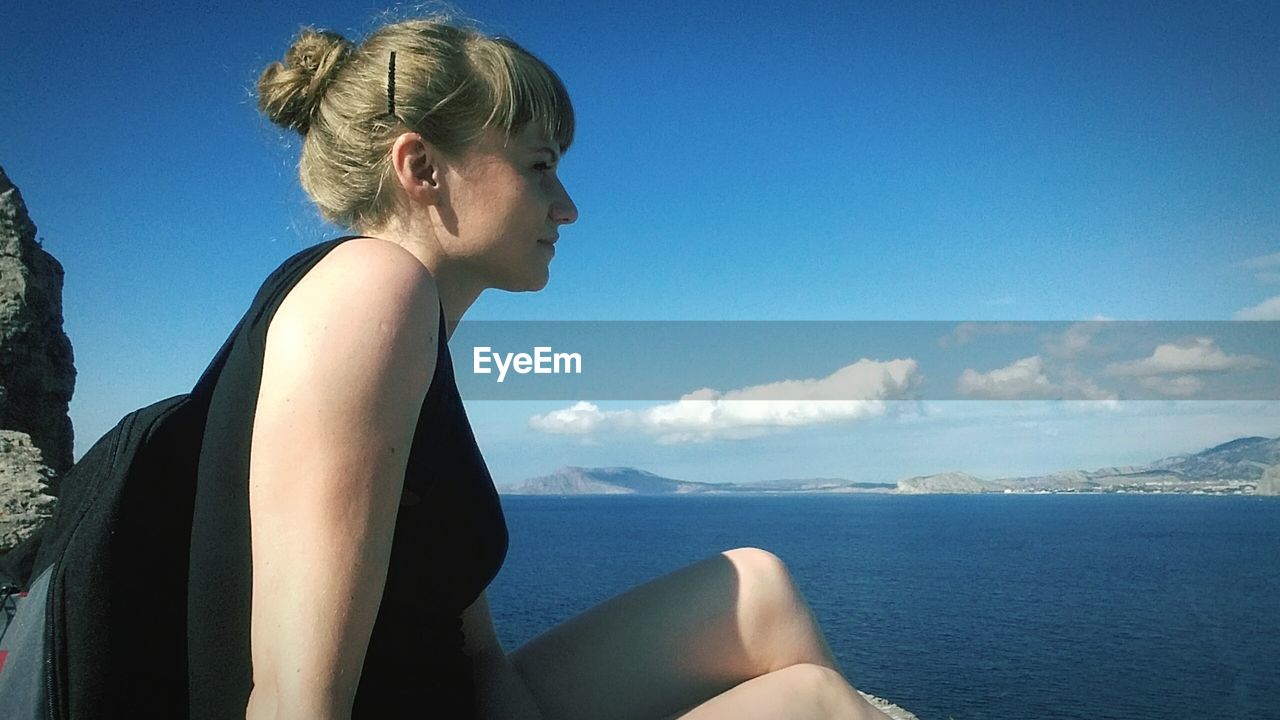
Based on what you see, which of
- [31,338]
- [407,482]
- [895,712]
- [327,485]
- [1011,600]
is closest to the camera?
[327,485]

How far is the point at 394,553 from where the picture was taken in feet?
4.19

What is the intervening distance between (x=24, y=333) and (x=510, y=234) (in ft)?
51.3

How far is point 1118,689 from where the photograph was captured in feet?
180

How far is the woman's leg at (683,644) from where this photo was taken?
169cm

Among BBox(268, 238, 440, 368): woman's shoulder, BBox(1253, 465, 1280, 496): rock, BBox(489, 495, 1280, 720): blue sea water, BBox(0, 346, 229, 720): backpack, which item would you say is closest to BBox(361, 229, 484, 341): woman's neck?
BBox(268, 238, 440, 368): woman's shoulder

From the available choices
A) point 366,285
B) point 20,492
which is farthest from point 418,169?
point 20,492

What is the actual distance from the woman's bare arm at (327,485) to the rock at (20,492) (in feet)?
29.2

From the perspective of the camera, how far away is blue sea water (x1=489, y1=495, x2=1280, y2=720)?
54094 mm

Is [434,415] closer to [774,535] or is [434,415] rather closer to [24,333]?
[24,333]

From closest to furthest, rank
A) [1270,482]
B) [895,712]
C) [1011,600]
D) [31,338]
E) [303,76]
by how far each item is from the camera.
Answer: [303,76] < [31,338] < [895,712] < [1011,600] < [1270,482]

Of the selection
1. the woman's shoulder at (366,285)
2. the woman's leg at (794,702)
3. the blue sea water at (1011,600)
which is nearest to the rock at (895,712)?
the woman's leg at (794,702)

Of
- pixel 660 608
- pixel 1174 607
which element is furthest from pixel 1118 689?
pixel 660 608

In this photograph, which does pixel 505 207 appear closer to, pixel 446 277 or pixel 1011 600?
pixel 446 277

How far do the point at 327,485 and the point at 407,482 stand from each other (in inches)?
8.2
